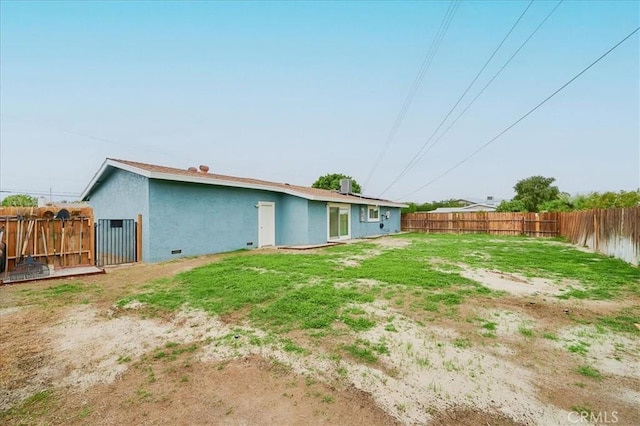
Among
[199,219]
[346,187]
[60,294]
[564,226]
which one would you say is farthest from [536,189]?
[60,294]

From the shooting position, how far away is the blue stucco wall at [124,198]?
30.6 feet

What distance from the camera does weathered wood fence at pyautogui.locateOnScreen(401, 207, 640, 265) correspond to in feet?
27.4

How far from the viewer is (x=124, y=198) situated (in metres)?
10.6

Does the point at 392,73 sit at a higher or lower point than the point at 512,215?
higher

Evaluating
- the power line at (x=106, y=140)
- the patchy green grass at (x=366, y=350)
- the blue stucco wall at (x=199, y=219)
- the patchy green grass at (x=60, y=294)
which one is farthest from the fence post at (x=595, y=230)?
the power line at (x=106, y=140)

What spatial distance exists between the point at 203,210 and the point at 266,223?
126 inches

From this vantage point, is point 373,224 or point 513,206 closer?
point 373,224

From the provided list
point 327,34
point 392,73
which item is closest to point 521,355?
point 327,34

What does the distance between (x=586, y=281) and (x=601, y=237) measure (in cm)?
671

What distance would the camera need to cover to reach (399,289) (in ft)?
17.6

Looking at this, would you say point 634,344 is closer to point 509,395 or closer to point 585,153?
point 509,395

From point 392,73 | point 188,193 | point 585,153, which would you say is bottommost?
point 188,193

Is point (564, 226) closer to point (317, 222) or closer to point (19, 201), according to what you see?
point (317, 222)

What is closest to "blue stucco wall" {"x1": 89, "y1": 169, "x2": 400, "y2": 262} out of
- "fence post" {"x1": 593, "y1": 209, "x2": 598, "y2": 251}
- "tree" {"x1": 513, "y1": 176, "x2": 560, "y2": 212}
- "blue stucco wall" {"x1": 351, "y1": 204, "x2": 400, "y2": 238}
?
"blue stucco wall" {"x1": 351, "y1": 204, "x2": 400, "y2": 238}
